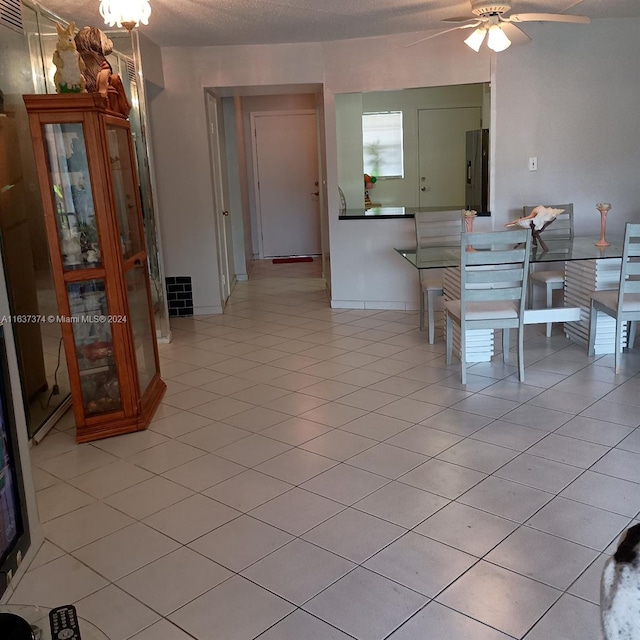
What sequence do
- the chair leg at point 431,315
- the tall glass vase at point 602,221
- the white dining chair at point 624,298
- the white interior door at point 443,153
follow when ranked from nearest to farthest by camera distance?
1. the white dining chair at point 624,298
2. the tall glass vase at point 602,221
3. the chair leg at point 431,315
4. the white interior door at point 443,153

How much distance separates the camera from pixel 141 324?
3771mm

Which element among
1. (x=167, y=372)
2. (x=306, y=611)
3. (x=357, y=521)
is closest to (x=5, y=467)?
Answer: (x=306, y=611)

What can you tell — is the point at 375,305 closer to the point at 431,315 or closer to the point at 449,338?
the point at 431,315

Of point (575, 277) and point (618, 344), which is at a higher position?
point (575, 277)

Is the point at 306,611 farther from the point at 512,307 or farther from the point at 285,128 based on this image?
the point at 285,128

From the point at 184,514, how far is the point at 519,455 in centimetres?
149

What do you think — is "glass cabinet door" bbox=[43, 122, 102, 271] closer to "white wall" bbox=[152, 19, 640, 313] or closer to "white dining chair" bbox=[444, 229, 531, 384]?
"white dining chair" bbox=[444, 229, 531, 384]

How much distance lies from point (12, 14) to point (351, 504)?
284cm

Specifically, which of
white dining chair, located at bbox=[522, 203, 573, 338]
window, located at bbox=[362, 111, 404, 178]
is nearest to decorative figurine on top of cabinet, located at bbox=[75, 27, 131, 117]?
white dining chair, located at bbox=[522, 203, 573, 338]

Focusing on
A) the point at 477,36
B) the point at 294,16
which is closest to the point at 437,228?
the point at 477,36

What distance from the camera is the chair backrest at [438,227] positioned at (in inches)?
206

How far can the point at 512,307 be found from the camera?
4008 millimetres

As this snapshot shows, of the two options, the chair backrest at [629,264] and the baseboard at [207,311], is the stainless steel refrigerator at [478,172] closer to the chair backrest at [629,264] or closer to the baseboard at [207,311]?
the chair backrest at [629,264]

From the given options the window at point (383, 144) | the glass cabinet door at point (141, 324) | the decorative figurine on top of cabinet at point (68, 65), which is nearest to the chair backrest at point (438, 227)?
the window at point (383, 144)
